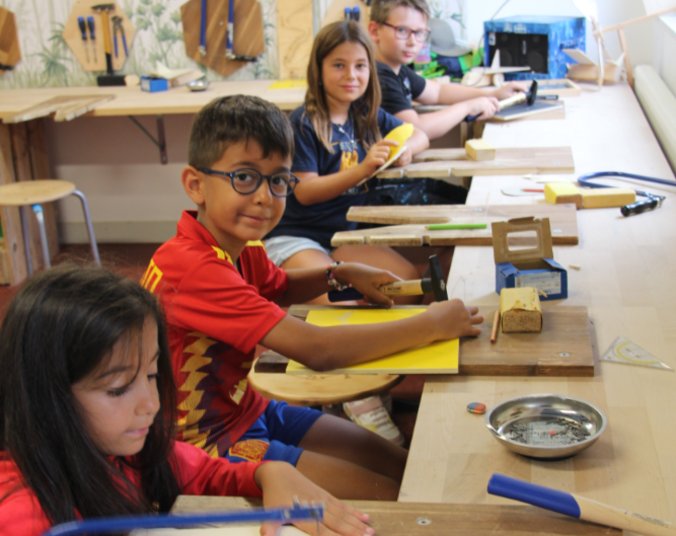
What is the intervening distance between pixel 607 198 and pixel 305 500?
1.63 meters

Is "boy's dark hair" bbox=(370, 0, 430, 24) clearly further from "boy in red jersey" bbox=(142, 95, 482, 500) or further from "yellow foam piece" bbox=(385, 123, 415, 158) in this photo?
"boy in red jersey" bbox=(142, 95, 482, 500)

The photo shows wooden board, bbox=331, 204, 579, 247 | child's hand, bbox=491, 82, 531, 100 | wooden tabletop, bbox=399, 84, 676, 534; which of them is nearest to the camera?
wooden tabletop, bbox=399, 84, 676, 534

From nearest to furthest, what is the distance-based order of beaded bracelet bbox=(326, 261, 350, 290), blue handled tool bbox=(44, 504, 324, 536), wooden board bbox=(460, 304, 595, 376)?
blue handled tool bbox=(44, 504, 324, 536) → wooden board bbox=(460, 304, 595, 376) → beaded bracelet bbox=(326, 261, 350, 290)

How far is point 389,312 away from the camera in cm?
197

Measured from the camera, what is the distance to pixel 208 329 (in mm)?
1768

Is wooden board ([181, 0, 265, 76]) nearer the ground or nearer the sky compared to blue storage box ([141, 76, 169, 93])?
nearer the sky

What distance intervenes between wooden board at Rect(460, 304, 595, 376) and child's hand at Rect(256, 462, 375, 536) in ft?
1.48

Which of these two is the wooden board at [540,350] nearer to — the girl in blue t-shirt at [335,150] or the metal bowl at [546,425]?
the metal bowl at [546,425]

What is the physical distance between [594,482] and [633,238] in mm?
1182

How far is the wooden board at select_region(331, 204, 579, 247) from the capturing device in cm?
235

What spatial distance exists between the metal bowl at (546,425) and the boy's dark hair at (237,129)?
752 millimetres

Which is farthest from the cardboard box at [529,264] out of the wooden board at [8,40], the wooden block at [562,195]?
the wooden board at [8,40]

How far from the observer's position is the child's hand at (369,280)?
2061 millimetres

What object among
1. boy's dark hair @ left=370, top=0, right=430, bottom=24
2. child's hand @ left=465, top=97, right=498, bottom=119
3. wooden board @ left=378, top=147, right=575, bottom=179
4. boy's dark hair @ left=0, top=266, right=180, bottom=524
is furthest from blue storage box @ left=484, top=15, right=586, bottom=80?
boy's dark hair @ left=0, top=266, right=180, bottom=524
